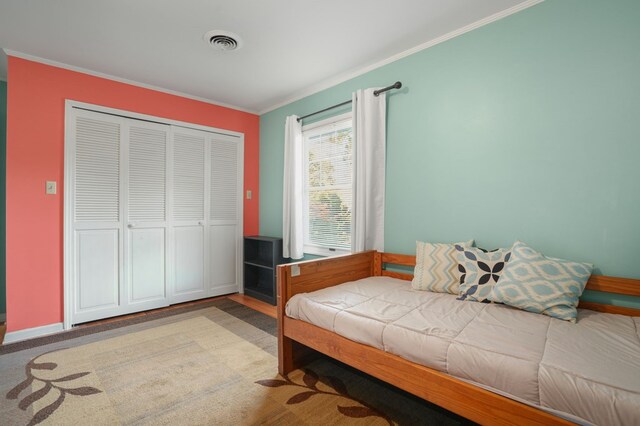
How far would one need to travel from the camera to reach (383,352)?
1572mm

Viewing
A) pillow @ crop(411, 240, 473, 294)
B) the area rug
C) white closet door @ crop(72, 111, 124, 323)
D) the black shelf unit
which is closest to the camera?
the area rug

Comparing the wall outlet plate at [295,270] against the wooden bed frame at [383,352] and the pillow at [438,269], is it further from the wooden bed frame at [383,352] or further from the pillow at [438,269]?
the pillow at [438,269]

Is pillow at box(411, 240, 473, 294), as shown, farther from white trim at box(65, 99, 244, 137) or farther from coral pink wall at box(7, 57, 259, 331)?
coral pink wall at box(7, 57, 259, 331)

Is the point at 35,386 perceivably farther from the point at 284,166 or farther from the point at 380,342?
the point at 284,166

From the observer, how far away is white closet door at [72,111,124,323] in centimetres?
296

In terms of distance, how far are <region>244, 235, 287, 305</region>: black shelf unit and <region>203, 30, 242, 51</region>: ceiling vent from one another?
207 centimetres

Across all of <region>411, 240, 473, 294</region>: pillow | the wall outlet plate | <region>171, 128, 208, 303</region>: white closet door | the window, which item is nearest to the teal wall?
<region>171, 128, 208, 303</region>: white closet door

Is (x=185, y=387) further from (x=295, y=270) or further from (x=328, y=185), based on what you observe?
(x=328, y=185)

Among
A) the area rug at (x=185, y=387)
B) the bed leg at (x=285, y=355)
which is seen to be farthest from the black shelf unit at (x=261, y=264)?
the bed leg at (x=285, y=355)

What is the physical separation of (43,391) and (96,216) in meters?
1.68

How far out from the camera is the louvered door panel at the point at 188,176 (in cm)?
359

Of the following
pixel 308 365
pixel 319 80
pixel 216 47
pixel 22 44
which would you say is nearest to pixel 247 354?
pixel 308 365

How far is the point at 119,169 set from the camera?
3195 millimetres

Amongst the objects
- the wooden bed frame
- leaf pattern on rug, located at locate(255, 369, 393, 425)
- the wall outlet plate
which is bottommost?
leaf pattern on rug, located at locate(255, 369, 393, 425)
